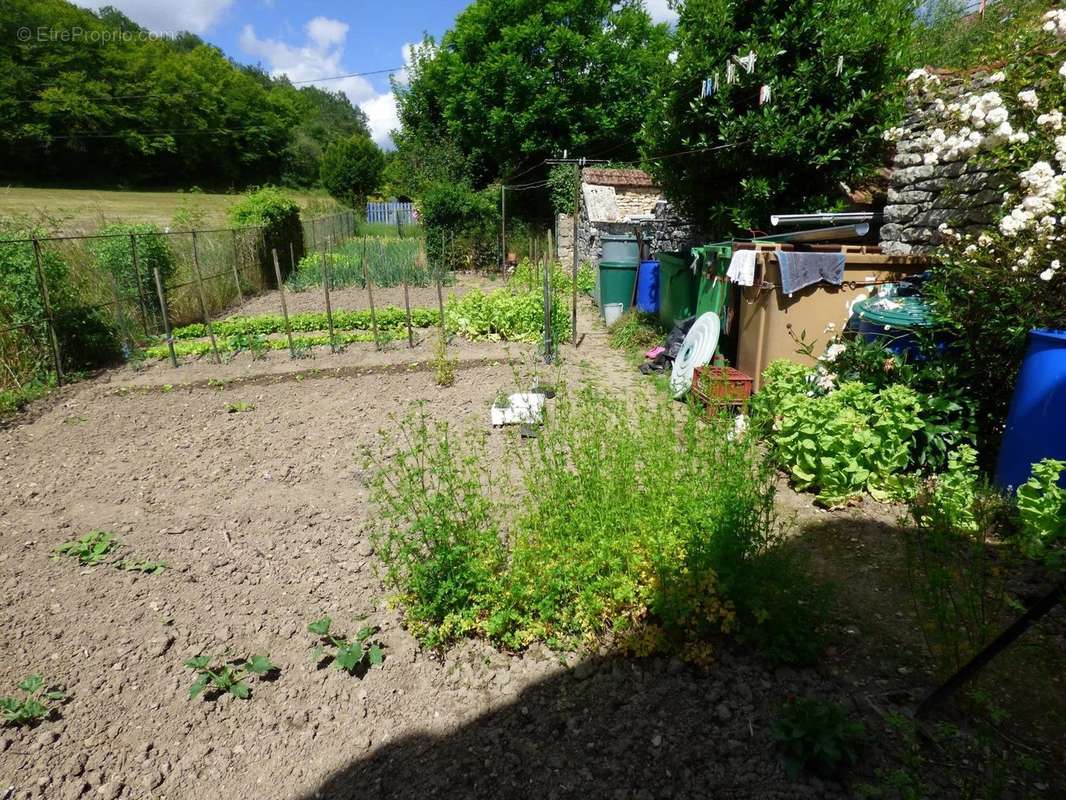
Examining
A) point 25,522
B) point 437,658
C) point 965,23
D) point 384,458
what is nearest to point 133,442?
point 25,522

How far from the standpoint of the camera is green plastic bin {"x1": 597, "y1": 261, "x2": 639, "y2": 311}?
9.73 metres

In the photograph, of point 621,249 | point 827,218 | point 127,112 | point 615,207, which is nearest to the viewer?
point 827,218

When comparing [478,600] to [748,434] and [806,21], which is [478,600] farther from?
[806,21]

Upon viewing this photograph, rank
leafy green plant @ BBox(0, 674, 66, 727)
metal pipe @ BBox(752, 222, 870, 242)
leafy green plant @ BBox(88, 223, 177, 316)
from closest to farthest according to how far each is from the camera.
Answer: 1. leafy green plant @ BBox(0, 674, 66, 727)
2. metal pipe @ BBox(752, 222, 870, 242)
3. leafy green plant @ BBox(88, 223, 177, 316)

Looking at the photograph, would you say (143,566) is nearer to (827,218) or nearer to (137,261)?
(827,218)

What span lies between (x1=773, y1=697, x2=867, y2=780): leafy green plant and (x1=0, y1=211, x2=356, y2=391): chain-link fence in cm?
804

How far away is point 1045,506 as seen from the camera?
9.61 feet

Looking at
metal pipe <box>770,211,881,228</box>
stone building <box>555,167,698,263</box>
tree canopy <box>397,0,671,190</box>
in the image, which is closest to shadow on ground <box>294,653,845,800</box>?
metal pipe <box>770,211,881,228</box>

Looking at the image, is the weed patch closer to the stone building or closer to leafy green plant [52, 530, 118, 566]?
leafy green plant [52, 530, 118, 566]

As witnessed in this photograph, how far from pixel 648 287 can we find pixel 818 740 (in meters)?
8.03

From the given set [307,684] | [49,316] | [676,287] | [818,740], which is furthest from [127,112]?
[818,740]

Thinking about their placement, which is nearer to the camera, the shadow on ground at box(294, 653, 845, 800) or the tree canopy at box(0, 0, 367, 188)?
the shadow on ground at box(294, 653, 845, 800)

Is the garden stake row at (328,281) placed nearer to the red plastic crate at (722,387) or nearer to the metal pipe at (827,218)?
the red plastic crate at (722,387)

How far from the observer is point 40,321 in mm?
6855
